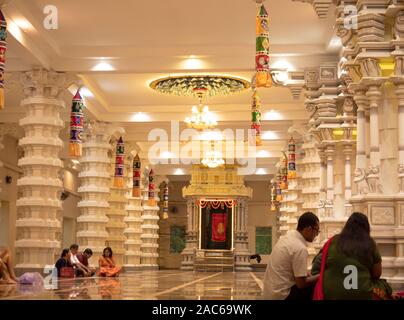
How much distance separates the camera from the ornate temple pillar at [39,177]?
17.3m

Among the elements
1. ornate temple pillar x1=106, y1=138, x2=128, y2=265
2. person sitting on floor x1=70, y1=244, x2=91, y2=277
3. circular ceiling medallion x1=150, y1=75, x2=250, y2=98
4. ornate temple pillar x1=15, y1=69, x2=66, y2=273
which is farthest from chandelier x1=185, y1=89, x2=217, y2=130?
person sitting on floor x1=70, y1=244, x2=91, y2=277

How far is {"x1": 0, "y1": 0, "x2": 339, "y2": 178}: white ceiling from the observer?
14.9 m

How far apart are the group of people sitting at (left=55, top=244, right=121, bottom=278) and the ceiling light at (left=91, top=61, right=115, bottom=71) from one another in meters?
4.41

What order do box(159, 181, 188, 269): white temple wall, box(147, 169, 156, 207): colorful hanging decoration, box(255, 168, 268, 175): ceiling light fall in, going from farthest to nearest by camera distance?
box(159, 181, 188, 269): white temple wall < box(255, 168, 268, 175): ceiling light < box(147, 169, 156, 207): colorful hanging decoration

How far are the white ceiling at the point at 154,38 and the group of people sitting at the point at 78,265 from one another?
4.58 meters

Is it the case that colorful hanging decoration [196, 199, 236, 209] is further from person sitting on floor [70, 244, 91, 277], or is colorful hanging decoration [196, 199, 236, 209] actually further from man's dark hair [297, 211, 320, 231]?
man's dark hair [297, 211, 320, 231]

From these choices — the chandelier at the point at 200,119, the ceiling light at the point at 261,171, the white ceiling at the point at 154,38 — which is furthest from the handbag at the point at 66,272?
the ceiling light at the point at 261,171

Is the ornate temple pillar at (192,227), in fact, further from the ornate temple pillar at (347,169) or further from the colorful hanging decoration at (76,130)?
the ornate temple pillar at (347,169)

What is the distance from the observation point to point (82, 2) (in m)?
14.7

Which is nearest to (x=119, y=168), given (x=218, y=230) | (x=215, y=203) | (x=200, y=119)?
(x=200, y=119)

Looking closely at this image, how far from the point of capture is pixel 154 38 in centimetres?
1708
